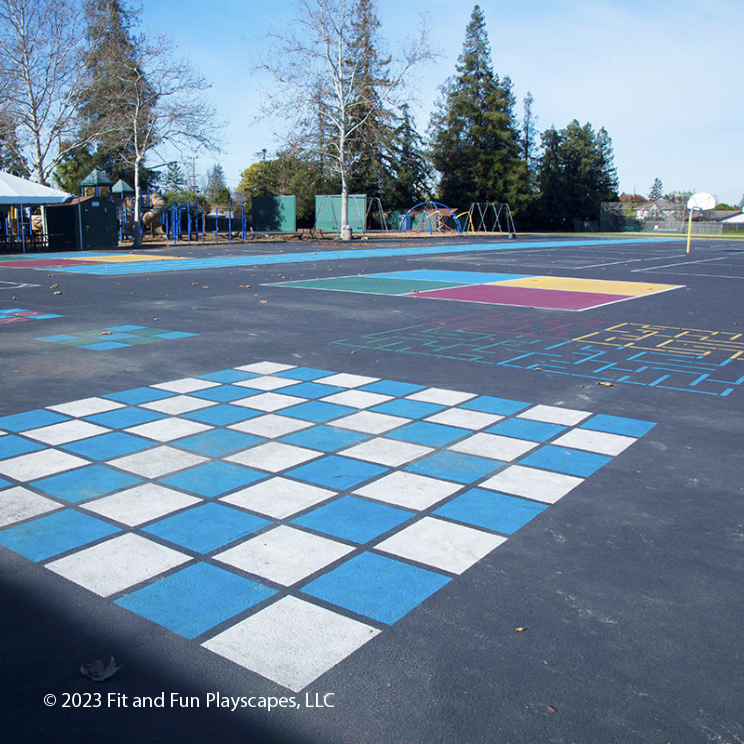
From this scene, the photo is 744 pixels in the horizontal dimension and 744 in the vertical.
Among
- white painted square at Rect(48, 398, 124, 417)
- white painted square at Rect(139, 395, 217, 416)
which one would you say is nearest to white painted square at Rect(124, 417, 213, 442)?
white painted square at Rect(139, 395, 217, 416)

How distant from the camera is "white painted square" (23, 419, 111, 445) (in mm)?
5156

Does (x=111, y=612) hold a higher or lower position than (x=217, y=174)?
lower

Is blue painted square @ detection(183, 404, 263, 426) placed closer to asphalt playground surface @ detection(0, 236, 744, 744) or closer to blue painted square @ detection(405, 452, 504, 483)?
asphalt playground surface @ detection(0, 236, 744, 744)

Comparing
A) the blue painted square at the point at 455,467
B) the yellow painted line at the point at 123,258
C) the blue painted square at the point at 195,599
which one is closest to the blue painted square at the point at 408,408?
the blue painted square at the point at 455,467

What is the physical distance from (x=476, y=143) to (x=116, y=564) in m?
65.3

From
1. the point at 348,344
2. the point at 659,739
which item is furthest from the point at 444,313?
the point at 659,739

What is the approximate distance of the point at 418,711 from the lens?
244cm

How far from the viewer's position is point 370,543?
363cm

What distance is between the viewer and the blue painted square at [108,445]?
4.88 metres

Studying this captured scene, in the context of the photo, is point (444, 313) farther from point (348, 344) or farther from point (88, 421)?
point (88, 421)

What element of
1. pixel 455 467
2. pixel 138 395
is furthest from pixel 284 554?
pixel 138 395

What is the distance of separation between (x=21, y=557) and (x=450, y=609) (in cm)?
206

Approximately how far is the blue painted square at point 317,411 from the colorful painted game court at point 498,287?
23.5ft

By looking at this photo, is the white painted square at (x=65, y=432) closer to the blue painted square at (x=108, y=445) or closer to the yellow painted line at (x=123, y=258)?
the blue painted square at (x=108, y=445)
